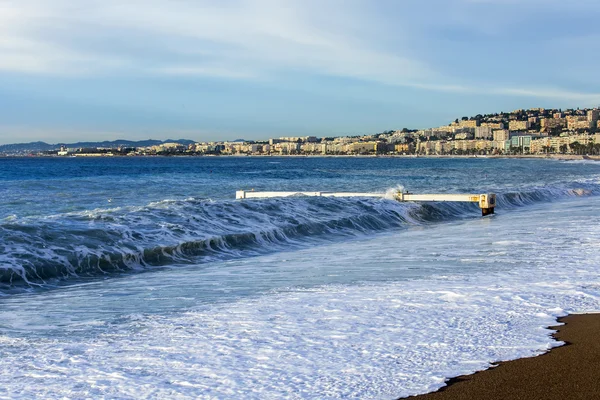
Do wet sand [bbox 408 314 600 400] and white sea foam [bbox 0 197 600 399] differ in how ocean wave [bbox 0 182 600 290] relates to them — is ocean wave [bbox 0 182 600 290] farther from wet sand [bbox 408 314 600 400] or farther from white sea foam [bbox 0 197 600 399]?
wet sand [bbox 408 314 600 400]

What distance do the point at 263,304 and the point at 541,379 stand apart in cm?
373

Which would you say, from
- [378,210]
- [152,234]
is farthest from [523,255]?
[378,210]

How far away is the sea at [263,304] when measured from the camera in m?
5.11

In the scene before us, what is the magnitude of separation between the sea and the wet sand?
0.52ft

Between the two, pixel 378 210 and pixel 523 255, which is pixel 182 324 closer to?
pixel 523 255

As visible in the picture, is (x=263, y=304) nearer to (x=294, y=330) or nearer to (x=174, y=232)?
(x=294, y=330)

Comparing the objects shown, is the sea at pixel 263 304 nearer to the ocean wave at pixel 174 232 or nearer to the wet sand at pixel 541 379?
the ocean wave at pixel 174 232

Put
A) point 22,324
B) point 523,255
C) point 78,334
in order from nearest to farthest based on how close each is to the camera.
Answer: point 78,334 → point 22,324 → point 523,255

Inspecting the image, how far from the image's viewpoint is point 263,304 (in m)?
7.94

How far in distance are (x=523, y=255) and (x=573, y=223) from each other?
7219 millimetres


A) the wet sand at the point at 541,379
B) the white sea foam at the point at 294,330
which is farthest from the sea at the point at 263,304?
the wet sand at the point at 541,379

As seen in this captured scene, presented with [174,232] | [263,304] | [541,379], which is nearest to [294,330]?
[263,304]

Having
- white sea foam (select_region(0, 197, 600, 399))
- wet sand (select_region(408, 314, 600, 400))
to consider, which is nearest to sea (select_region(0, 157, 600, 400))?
white sea foam (select_region(0, 197, 600, 399))

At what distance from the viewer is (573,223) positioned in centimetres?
1844
